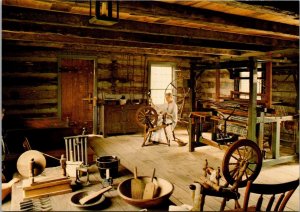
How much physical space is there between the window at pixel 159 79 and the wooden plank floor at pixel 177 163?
8.67 feet

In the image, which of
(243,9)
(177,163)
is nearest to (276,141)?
(177,163)

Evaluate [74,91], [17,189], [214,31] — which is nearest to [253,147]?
[214,31]

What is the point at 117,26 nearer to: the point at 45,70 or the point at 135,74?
the point at 45,70

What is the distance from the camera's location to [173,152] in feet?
24.9

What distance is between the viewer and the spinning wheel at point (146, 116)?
8562 millimetres

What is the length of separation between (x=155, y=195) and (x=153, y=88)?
8709 mm

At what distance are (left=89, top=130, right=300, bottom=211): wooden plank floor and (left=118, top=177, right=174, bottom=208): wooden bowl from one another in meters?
1.75

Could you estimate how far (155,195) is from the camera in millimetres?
2641

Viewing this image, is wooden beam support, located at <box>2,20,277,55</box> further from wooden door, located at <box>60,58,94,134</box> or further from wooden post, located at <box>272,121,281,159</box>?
wooden door, located at <box>60,58,94,134</box>

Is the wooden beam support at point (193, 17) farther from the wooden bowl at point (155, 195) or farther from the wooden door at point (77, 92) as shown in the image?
the wooden door at point (77, 92)

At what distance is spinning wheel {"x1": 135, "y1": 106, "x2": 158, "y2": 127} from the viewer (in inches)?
337

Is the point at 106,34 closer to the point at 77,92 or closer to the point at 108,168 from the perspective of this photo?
the point at 108,168

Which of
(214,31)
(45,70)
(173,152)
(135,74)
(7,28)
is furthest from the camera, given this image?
(135,74)

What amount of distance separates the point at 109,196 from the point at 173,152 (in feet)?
16.4
